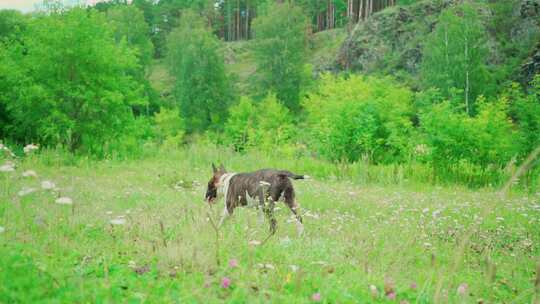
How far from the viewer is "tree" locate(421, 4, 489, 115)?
3459 cm

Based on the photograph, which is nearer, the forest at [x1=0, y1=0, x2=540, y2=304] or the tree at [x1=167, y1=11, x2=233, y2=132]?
the forest at [x1=0, y1=0, x2=540, y2=304]

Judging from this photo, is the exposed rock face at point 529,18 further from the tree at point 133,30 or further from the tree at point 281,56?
the tree at point 133,30

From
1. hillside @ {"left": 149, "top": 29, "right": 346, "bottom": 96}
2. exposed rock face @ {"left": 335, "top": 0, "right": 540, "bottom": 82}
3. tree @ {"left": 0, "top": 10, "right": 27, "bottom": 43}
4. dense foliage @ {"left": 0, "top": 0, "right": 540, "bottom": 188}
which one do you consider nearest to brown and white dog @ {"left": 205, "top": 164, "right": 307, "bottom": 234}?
dense foliage @ {"left": 0, "top": 0, "right": 540, "bottom": 188}

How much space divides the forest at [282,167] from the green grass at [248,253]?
0.03 metres

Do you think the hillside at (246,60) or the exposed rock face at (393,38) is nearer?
the exposed rock face at (393,38)

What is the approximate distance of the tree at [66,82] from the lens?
666 inches

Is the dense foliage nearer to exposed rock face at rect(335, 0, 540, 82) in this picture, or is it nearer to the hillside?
exposed rock face at rect(335, 0, 540, 82)

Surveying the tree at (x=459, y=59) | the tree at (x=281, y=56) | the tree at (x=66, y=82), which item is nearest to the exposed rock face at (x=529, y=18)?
the tree at (x=459, y=59)

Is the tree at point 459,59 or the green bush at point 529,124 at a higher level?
the tree at point 459,59

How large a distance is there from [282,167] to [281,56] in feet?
106

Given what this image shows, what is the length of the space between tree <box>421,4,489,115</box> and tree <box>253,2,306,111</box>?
1542cm

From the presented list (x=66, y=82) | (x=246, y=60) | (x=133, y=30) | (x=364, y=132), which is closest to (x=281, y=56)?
(x=133, y=30)

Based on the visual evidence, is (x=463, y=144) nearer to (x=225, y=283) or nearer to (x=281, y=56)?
(x=225, y=283)

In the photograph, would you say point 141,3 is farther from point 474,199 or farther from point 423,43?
point 474,199
